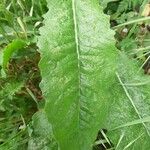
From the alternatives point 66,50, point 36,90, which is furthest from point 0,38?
point 66,50

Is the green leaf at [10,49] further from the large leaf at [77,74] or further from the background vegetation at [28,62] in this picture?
the large leaf at [77,74]

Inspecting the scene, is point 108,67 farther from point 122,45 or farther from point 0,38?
point 0,38

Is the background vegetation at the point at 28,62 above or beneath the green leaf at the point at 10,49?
beneath

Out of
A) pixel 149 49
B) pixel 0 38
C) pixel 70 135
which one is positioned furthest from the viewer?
pixel 0 38

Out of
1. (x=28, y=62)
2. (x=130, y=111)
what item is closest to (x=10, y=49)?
(x=28, y=62)

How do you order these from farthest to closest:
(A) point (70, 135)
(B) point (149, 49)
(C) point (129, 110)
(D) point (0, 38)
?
(D) point (0, 38), (B) point (149, 49), (C) point (129, 110), (A) point (70, 135)

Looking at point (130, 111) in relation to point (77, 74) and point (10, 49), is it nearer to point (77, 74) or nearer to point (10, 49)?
point (77, 74)

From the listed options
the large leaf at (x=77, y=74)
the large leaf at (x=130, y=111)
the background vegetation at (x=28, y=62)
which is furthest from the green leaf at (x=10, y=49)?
the large leaf at (x=130, y=111)
